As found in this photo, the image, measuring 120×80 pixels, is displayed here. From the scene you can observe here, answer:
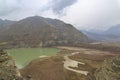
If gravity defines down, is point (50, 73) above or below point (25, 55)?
below

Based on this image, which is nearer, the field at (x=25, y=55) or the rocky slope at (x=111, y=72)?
the rocky slope at (x=111, y=72)

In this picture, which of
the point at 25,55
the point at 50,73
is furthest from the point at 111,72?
the point at 25,55

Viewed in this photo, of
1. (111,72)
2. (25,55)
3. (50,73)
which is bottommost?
(50,73)

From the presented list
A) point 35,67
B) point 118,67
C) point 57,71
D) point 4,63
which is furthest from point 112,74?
point 4,63

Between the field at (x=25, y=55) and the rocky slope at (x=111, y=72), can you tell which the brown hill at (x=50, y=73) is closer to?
the rocky slope at (x=111, y=72)

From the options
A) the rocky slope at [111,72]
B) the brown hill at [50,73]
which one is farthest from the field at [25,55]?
the rocky slope at [111,72]

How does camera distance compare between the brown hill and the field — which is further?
the field

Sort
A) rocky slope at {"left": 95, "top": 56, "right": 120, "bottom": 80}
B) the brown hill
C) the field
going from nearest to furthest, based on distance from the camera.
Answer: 1. rocky slope at {"left": 95, "top": 56, "right": 120, "bottom": 80}
2. the brown hill
3. the field

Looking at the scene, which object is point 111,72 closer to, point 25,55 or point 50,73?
point 50,73

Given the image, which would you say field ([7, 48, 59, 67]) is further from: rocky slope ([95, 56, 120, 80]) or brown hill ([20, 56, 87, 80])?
rocky slope ([95, 56, 120, 80])

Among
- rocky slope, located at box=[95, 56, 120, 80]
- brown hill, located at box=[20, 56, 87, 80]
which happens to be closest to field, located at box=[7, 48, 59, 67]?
brown hill, located at box=[20, 56, 87, 80]

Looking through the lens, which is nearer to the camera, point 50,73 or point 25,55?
point 50,73

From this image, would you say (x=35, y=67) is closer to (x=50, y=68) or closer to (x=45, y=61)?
(x=50, y=68)
